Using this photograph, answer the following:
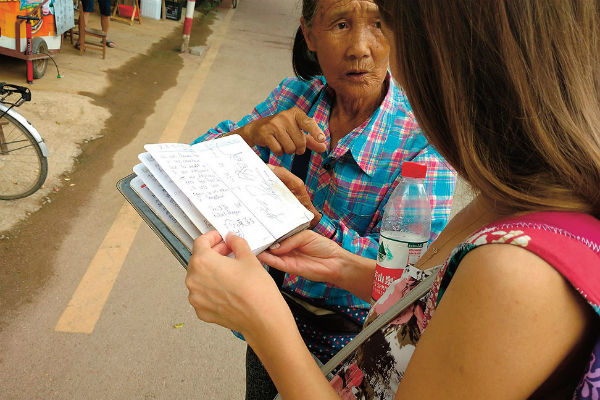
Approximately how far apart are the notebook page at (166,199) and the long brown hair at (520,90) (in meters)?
0.65

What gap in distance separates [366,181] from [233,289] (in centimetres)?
73

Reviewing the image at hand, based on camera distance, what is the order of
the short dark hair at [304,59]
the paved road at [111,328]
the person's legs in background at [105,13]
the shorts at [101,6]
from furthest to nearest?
the person's legs in background at [105,13] < the shorts at [101,6] < the paved road at [111,328] < the short dark hair at [304,59]

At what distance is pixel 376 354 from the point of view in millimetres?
1063

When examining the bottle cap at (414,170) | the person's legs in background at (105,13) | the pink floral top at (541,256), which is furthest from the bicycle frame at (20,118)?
the person's legs in background at (105,13)

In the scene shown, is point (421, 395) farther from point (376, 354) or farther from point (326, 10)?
point (326, 10)

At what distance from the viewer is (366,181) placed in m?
1.69

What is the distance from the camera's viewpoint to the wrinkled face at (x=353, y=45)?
1.76 m

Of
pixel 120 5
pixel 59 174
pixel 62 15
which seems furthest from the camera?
pixel 120 5

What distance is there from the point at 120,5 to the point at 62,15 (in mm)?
3582

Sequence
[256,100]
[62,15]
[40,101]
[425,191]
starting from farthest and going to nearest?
[256,100] → [62,15] → [40,101] → [425,191]

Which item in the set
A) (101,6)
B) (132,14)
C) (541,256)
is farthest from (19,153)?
(132,14)

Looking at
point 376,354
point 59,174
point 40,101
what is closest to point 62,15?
point 40,101

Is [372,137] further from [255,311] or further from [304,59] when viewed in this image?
[255,311]

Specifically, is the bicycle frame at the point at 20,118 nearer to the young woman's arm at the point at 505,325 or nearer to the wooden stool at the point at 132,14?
the young woman's arm at the point at 505,325
